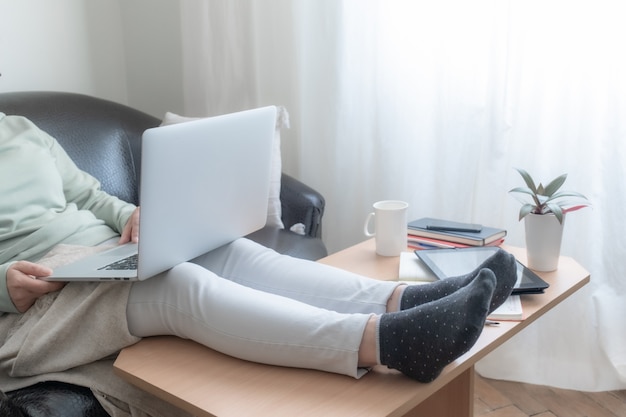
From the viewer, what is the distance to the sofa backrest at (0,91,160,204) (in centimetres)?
202

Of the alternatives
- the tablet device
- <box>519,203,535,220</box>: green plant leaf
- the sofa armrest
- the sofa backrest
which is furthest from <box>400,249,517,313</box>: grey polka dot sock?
the sofa backrest

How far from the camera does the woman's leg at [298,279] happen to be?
1252mm

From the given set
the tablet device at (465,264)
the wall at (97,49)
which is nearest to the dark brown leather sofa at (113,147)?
the wall at (97,49)

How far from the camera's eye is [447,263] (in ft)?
4.67

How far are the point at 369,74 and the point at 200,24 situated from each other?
68 centimetres

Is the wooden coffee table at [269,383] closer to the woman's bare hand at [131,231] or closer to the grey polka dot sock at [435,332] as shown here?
the grey polka dot sock at [435,332]

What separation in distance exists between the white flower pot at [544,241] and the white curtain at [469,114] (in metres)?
0.45

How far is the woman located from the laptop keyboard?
0.11 feet

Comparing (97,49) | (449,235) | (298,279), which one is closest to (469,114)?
(449,235)

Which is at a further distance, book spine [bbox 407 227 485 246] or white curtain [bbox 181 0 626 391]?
white curtain [bbox 181 0 626 391]

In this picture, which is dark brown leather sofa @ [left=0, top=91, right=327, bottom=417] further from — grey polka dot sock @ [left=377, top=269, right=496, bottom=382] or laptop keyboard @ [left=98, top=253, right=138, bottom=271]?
grey polka dot sock @ [left=377, top=269, right=496, bottom=382]

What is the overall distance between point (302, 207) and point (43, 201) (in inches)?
26.2

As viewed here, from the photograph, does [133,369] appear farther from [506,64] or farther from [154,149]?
[506,64]

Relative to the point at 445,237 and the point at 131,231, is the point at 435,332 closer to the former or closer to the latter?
the point at 445,237
